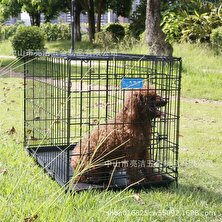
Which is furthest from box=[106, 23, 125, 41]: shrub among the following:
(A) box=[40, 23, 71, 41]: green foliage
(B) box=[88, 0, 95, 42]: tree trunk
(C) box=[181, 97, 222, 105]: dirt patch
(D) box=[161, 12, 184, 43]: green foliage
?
(C) box=[181, 97, 222, 105]: dirt patch

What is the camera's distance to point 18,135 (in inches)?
209

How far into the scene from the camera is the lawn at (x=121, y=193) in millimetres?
2527

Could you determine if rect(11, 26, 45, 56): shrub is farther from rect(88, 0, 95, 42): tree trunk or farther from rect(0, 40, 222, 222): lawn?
rect(88, 0, 95, 42): tree trunk

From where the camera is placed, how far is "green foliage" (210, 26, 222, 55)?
591 inches

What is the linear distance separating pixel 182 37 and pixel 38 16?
1971 centimetres

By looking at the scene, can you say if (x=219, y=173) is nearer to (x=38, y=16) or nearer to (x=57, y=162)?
(x=57, y=162)

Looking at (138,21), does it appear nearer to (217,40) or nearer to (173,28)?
(173,28)

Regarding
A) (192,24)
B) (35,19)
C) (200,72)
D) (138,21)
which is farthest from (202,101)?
(35,19)

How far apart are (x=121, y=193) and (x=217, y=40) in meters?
13.1

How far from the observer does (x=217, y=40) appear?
614 inches

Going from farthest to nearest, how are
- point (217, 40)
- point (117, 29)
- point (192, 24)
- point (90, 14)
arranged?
point (117, 29)
point (90, 14)
point (192, 24)
point (217, 40)

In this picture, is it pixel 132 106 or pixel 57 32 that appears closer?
pixel 132 106

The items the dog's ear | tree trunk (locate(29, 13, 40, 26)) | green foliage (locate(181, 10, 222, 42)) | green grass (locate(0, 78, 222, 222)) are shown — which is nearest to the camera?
green grass (locate(0, 78, 222, 222))

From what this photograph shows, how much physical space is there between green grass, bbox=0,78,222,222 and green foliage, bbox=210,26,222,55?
1014cm
